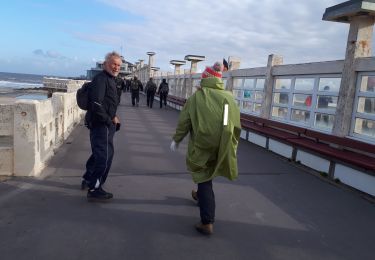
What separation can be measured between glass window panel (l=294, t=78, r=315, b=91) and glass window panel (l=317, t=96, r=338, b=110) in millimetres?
447

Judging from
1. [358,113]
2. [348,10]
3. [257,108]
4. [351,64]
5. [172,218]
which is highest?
[348,10]

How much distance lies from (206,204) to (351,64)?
4.87m

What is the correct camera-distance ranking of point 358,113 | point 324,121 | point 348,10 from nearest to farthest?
point 348,10
point 358,113
point 324,121

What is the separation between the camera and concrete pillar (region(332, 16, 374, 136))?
7438mm

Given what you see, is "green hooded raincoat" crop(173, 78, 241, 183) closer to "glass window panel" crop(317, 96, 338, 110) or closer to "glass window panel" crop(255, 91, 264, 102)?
"glass window panel" crop(317, 96, 338, 110)

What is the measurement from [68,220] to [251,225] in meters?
2.10

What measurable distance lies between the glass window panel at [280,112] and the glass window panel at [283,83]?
Result: 598 mm

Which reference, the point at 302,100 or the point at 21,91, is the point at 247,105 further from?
the point at 21,91

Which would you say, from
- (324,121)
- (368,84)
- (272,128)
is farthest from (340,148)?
(272,128)

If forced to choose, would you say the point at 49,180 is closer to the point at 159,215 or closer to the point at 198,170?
the point at 159,215

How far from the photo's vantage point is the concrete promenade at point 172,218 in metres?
3.79

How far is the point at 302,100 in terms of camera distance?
31.9 ft

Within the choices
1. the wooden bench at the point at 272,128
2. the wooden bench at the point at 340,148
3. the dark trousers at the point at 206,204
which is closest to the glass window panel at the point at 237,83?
the wooden bench at the point at 272,128

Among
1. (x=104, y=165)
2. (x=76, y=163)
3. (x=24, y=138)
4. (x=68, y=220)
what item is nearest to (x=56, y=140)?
(x=76, y=163)
